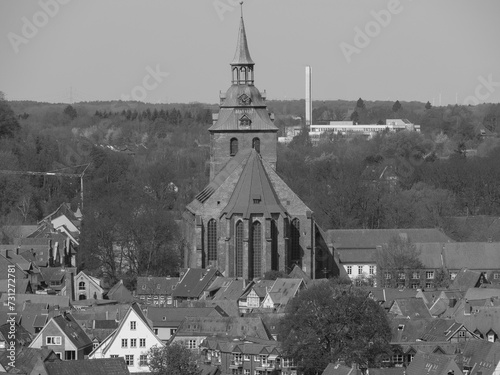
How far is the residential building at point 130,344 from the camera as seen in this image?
7075 centimetres

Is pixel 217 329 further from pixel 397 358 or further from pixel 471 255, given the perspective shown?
pixel 471 255

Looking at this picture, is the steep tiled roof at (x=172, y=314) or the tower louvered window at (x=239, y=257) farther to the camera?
the tower louvered window at (x=239, y=257)

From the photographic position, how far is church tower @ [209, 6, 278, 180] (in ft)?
362

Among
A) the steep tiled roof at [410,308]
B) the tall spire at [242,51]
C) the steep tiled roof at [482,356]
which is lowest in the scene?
the steep tiled roof at [410,308]

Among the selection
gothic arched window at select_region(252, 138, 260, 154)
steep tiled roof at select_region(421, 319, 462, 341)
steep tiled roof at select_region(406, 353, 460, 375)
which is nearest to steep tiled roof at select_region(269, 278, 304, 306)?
steep tiled roof at select_region(421, 319, 462, 341)

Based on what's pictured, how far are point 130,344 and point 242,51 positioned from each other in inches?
1761

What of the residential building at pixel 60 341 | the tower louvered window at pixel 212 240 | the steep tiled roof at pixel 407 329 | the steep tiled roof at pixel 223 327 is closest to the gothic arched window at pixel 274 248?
the tower louvered window at pixel 212 240

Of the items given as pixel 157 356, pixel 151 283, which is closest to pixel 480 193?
pixel 151 283

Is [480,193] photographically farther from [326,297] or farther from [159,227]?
[326,297]

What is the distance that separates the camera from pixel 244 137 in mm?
110500

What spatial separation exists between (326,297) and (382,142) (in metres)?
122

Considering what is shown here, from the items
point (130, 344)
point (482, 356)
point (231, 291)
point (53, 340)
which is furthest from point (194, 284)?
point (482, 356)

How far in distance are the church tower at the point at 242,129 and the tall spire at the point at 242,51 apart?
1655 millimetres

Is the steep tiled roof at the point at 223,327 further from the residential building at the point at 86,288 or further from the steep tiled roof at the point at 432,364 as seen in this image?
the residential building at the point at 86,288
